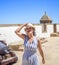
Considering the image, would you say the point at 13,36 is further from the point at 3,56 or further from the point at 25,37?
the point at 25,37

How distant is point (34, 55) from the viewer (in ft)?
14.7

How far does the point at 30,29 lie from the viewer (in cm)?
460

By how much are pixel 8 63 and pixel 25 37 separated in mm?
1962

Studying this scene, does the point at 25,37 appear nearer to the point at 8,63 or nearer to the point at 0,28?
the point at 8,63

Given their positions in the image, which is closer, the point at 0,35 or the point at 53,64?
the point at 53,64

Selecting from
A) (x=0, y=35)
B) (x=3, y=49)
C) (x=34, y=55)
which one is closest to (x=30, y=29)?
(x=34, y=55)

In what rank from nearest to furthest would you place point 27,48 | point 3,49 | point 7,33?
point 27,48, point 3,49, point 7,33

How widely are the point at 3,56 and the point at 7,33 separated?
6.77 metres

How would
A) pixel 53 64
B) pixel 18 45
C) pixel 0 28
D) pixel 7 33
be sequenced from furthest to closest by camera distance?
pixel 7 33, pixel 0 28, pixel 18 45, pixel 53 64

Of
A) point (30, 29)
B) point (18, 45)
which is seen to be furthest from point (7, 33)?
point (30, 29)

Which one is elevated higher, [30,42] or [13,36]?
[30,42]

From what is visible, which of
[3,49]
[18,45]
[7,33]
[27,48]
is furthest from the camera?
[7,33]

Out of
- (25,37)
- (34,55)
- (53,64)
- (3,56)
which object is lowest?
(53,64)

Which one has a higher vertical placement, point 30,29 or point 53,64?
point 30,29
